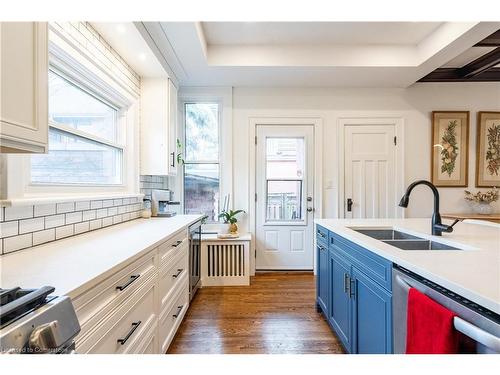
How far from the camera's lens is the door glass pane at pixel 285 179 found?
3793 mm

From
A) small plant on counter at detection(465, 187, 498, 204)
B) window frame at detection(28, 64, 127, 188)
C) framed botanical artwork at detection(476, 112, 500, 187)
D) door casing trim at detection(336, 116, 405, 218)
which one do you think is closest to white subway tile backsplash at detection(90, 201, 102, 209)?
window frame at detection(28, 64, 127, 188)

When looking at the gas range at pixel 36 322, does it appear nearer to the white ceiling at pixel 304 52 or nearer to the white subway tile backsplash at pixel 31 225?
the white subway tile backsplash at pixel 31 225

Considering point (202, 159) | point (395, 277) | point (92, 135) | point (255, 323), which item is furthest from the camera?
point (202, 159)

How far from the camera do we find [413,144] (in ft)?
12.4

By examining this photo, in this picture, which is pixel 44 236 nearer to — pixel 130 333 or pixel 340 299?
pixel 130 333

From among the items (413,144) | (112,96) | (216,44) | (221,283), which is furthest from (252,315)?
(413,144)

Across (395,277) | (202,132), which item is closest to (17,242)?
(395,277)

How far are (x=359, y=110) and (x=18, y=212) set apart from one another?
12.7 ft

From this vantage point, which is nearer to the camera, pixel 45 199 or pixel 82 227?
pixel 45 199

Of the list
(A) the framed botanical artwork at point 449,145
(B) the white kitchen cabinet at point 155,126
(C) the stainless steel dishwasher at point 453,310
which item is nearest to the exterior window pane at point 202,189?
(B) the white kitchen cabinet at point 155,126

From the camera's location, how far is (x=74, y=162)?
1.93 meters

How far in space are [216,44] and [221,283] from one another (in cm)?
286

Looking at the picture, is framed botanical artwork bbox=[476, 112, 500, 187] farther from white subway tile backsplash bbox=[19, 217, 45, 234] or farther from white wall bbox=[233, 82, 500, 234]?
white subway tile backsplash bbox=[19, 217, 45, 234]

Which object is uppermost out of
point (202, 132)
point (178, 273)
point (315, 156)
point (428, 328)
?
point (202, 132)
